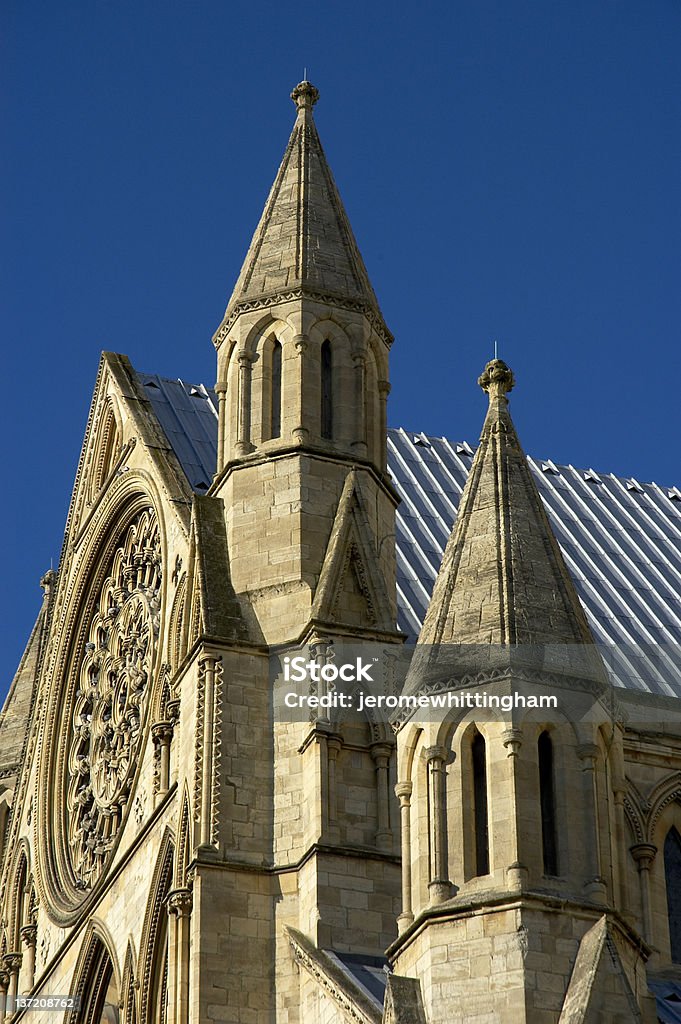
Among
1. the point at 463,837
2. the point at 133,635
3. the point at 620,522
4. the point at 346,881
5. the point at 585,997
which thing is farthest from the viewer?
the point at 620,522

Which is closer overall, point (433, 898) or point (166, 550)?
point (433, 898)

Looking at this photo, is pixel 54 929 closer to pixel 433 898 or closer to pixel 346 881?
pixel 346 881

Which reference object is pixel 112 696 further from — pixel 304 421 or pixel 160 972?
pixel 304 421

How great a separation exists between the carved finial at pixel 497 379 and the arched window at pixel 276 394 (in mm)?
5282

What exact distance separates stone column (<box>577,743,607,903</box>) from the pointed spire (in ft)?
34.6

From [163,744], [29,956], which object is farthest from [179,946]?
[29,956]

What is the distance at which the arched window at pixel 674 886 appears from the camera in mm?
38281

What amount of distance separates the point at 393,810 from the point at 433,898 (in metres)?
5.10

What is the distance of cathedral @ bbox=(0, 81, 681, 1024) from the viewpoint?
92.1ft

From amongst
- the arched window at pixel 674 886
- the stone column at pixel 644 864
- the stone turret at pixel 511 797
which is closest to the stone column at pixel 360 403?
the stone turret at pixel 511 797

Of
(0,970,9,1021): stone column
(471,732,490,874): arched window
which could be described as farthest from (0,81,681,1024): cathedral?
(0,970,9,1021): stone column

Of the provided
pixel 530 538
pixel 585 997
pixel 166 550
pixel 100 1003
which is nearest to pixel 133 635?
pixel 166 550

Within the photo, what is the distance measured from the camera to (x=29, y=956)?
42688mm

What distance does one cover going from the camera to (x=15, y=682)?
162 feet
